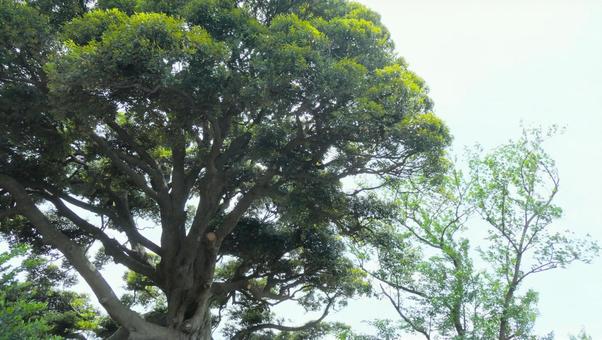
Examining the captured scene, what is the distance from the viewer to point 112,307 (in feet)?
30.0

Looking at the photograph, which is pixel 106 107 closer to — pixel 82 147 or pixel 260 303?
pixel 82 147

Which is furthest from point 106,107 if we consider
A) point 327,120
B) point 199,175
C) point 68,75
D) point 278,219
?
point 278,219

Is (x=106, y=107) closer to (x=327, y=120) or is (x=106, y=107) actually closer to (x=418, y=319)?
(x=327, y=120)

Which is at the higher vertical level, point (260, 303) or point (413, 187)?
point (413, 187)

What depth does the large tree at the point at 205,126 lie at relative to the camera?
279 inches

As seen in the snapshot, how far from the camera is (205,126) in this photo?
9094 millimetres

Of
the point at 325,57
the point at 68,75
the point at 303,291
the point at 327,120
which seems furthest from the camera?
the point at 303,291

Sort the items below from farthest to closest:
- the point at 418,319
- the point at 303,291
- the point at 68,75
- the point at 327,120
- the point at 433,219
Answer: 1. the point at 303,291
2. the point at 433,219
3. the point at 418,319
4. the point at 327,120
5. the point at 68,75

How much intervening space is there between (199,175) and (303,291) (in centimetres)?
419

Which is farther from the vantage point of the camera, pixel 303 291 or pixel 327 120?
pixel 303 291

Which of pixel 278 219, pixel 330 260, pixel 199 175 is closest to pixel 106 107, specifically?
pixel 199 175

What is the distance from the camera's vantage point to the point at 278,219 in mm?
11375

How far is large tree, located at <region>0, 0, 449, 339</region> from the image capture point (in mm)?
7082

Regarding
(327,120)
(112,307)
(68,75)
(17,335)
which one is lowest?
(17,335)
